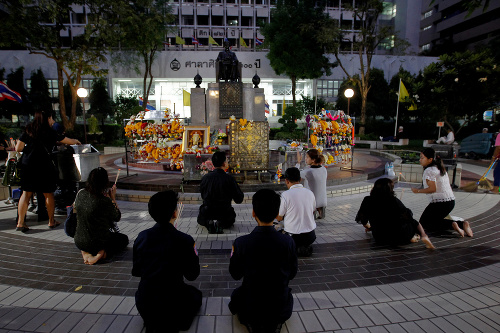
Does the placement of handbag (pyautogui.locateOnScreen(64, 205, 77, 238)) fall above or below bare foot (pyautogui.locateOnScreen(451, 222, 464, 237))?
above

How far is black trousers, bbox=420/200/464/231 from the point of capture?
553cm

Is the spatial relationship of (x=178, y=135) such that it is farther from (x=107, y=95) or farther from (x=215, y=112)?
(x=107, y=95)

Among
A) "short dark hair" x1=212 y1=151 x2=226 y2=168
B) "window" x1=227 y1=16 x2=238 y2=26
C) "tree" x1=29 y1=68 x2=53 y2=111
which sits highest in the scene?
"window" x1=227 y1=16 x2=238 y2=26

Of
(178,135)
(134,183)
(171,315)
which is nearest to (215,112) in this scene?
(178,135)

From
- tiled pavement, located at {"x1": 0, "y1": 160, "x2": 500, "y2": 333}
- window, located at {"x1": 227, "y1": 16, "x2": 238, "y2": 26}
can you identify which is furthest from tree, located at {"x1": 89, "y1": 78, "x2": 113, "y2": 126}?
tiled pavement, located at {"x1": 0, "y1": 160, "x2": 500, "y2": 333}

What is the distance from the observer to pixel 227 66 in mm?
13883

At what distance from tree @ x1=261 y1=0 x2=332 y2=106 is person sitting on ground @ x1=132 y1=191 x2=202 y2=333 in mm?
28830

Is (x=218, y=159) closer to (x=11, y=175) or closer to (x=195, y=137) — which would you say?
(x=195, y=137)

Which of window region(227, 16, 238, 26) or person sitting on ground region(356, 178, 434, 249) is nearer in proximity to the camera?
person sitting on ground region(356, 178, 434, 249)

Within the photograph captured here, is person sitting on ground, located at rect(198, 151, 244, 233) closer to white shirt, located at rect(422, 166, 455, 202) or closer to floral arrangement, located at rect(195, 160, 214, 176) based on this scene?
floral arrangement, located at rect(195, 160, 214, 176)

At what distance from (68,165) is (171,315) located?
5.55m

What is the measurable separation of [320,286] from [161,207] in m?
2.35

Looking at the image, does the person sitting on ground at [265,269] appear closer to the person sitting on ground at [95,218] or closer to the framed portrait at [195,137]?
the person sitting on ground at [95,218]

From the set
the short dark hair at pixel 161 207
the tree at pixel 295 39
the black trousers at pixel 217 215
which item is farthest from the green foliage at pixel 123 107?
the short dark hair at pixel 161 207
